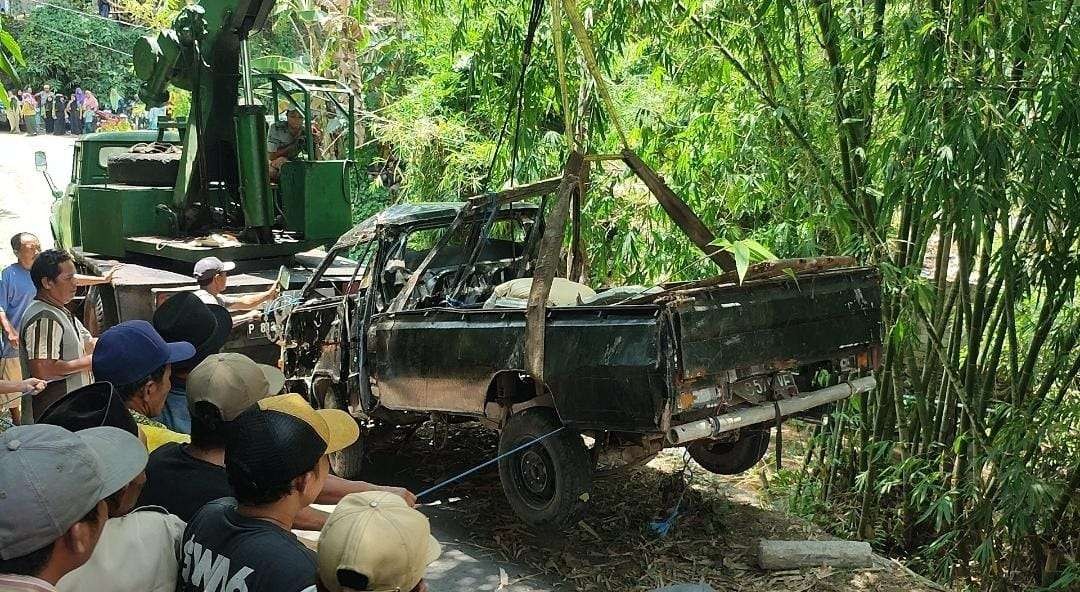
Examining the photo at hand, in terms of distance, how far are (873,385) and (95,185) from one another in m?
8.00

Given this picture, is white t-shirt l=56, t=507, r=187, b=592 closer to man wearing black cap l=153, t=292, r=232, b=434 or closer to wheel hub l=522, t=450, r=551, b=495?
man wearing black cap l=153, t=292, r=232, b=434

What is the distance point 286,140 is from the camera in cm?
1002

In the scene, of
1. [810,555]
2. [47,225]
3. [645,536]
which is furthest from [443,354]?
[47,225]

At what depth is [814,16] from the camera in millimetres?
7051

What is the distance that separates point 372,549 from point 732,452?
179 inches

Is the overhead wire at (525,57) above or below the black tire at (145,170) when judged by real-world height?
above

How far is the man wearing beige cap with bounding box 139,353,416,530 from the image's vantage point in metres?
3.00

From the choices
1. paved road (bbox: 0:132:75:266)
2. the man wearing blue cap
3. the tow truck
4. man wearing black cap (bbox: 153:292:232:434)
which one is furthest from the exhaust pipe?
paved road (bbox: 0:132:75:266)

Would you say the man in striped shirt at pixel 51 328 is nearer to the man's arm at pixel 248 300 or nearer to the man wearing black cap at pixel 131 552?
the man's arm at pixel 248 300

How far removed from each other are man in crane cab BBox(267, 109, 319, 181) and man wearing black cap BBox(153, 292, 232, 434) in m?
5.89

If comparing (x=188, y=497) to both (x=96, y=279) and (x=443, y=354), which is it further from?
(x=96, y=279)

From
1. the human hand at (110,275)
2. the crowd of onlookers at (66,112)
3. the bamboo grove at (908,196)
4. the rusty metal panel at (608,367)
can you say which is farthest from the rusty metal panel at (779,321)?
the crowd of onlookers at (66,112)

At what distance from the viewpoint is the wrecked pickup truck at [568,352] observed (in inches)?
197

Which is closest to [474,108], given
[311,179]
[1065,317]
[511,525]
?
[311,179]
